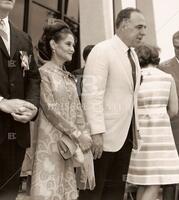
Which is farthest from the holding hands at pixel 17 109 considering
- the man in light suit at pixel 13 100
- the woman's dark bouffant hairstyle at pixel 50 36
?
the woman's dark bouffant hairstyle at pixel 50 36

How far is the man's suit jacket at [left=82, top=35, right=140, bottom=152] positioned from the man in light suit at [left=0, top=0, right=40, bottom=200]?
0.41m

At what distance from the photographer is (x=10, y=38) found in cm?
140

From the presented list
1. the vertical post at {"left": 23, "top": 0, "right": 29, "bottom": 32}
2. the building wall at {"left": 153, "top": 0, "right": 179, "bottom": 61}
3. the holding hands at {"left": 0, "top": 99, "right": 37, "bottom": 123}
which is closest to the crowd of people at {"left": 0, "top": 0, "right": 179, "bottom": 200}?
the holding hands at {"left": 0, "top": 99, "right": 37, "bottom": 123}

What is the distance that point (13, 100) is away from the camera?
1331mm

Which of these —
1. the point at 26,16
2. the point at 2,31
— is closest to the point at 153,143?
the point at 2,31

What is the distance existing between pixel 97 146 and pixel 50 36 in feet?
1.91

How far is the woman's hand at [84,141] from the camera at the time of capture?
1.74 meters

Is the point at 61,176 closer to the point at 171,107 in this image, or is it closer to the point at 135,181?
the point at 135,181

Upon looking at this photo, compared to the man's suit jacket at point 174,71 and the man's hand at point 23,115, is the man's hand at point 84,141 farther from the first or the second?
the man's suit jacket at point 174,71

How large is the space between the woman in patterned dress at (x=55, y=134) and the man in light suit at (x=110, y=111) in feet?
0.21

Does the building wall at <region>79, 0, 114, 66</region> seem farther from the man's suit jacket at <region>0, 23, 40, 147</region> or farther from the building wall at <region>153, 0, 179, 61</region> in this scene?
the man's suit jacket at <region>0, 23, 40, 147</region>

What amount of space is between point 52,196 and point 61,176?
0.10 meters

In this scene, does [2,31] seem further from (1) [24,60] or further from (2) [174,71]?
(2) [174,71]

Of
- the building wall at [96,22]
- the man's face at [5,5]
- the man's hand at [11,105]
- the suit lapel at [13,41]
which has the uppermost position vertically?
the building wall at [96,22]
